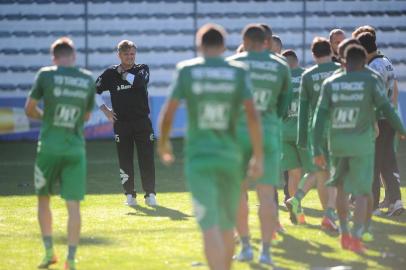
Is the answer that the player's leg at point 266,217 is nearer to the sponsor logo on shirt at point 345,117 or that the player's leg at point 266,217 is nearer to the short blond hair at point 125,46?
the sponsor logo on shirt at point 345,117

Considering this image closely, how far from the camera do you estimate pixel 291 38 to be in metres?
23.8

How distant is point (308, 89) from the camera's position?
10.3 metres

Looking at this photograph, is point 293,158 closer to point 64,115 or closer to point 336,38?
point 336,38

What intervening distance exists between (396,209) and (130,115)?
3575mm

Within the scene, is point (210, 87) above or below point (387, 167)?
above

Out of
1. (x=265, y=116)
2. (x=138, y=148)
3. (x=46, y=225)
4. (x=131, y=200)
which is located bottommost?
(x=131, y=200)

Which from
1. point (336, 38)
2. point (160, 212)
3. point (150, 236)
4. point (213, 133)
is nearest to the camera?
point (213, 133)

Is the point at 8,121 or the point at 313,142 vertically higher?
the point at 313,142

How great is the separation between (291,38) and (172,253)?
14900 millimetres

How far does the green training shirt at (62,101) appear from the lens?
8578 millimetres

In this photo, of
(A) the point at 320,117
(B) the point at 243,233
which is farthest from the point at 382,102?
(B) the point at 243,233

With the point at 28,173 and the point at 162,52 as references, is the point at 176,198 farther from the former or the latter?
the point at 162,52

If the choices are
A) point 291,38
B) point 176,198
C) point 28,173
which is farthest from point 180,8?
point 176,198

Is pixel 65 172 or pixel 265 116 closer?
pixel 65 172
